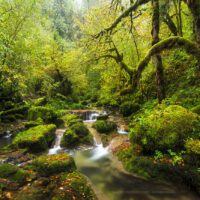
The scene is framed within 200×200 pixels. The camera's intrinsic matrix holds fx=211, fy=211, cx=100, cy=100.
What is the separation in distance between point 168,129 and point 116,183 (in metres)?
2.40

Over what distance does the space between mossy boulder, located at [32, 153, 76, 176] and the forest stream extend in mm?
925

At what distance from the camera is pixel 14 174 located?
603cm

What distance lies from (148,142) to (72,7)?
142ft

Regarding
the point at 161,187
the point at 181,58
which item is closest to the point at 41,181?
the point at 161,187

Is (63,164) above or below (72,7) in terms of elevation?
below

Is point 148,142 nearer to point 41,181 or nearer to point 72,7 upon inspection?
point 41,181

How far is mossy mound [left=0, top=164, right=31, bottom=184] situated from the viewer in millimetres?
5830

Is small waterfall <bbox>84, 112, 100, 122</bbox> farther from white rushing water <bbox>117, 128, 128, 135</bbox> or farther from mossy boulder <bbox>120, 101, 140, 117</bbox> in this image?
white rushing water <bbox>117, 128, 128, 135</bbox>

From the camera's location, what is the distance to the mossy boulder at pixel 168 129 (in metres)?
6.60

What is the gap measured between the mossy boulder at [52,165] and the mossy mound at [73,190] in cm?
43

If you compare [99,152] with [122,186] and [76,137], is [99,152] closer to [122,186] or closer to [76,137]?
[76,137]

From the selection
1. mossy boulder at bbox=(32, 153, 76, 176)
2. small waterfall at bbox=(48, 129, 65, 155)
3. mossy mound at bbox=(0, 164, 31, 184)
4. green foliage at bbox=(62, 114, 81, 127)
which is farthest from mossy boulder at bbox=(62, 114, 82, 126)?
mossy mound at bbox=(0, 164, 31, 184)

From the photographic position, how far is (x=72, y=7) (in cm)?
4441

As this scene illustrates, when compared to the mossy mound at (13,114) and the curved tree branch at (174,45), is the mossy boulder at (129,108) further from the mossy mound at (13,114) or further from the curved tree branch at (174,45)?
the curved tree branch at (174,45)
